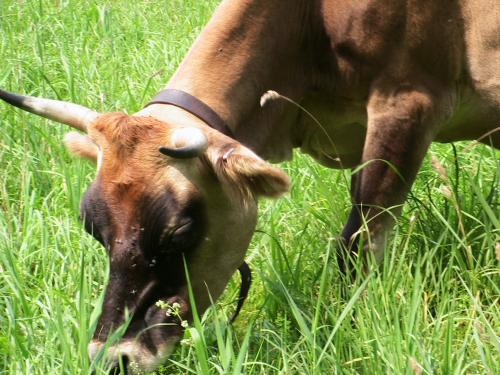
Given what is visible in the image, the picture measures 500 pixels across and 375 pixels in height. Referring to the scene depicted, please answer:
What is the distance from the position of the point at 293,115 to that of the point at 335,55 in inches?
15.0

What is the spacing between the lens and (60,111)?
13.7 feet

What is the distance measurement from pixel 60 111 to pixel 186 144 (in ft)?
2.37

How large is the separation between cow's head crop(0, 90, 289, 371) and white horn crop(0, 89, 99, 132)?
0.13m

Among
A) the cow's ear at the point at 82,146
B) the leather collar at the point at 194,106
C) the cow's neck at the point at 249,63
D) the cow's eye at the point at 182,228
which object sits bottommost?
the cow's eye at the point at 182,228

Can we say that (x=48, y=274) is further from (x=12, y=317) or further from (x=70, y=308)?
(x=12, y=317)

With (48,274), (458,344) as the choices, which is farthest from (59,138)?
(458,344)

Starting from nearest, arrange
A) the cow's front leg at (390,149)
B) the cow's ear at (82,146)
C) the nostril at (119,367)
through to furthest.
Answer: the nostril at (119,367) → the cow's ear at (82,146) → the cow's front leg at (390,149)

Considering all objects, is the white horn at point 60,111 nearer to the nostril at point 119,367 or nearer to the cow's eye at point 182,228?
the cow's eye at point 182,228

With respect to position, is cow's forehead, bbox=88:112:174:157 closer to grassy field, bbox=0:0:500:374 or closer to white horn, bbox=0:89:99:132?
white horn, bbox=0:89:99:132

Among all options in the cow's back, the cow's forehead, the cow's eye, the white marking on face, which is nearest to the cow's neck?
the cow's forehead

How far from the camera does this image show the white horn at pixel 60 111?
411 cm

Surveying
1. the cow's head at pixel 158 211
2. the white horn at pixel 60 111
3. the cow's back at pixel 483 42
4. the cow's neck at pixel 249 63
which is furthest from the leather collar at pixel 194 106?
the cow's back at pixel 483 42

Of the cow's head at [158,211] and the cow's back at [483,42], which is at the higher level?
the cow's back at [483,42]

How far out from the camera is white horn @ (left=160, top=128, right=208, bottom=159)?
11.9 feet
